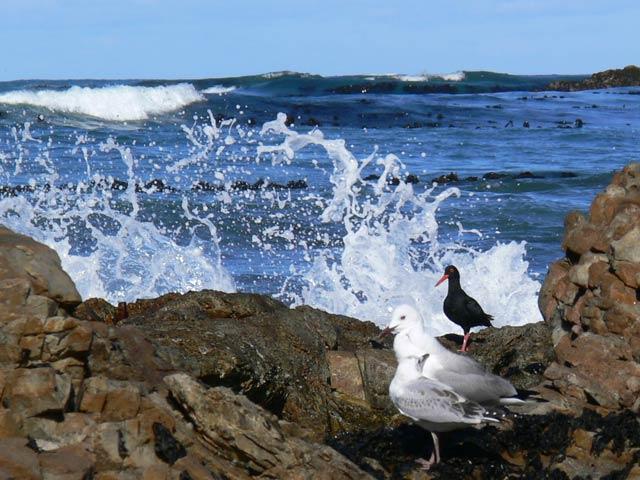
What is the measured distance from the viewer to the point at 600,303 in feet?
25.0

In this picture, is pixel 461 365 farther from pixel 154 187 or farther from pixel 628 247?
pixel 154 187

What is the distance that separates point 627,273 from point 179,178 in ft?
44.1

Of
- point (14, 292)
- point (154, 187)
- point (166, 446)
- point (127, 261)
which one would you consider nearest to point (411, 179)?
point (154, 187)

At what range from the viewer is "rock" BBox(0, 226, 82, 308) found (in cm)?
573

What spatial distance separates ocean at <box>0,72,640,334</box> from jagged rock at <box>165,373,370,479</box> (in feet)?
17.1

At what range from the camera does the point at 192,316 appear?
25.0ft

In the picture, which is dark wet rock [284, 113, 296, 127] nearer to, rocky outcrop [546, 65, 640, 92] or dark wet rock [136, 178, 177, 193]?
dark wet rock [136, 178, 177, 193]

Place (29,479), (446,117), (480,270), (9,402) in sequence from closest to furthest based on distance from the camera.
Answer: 1. (29,479)
2. (9,402)
3. (480,270)
4. (446,117)

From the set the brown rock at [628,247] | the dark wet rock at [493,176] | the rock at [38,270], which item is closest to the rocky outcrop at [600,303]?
the brown rock at [628,247]

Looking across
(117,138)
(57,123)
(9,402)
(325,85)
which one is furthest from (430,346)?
(325,85)

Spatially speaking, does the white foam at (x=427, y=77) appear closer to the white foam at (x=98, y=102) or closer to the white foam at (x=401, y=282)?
the white foam at (x=98, y=102)

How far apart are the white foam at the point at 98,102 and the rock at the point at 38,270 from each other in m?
29.3

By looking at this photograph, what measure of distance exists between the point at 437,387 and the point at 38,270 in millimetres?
2256

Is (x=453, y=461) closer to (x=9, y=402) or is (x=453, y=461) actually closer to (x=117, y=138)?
(x=9, y=402)
